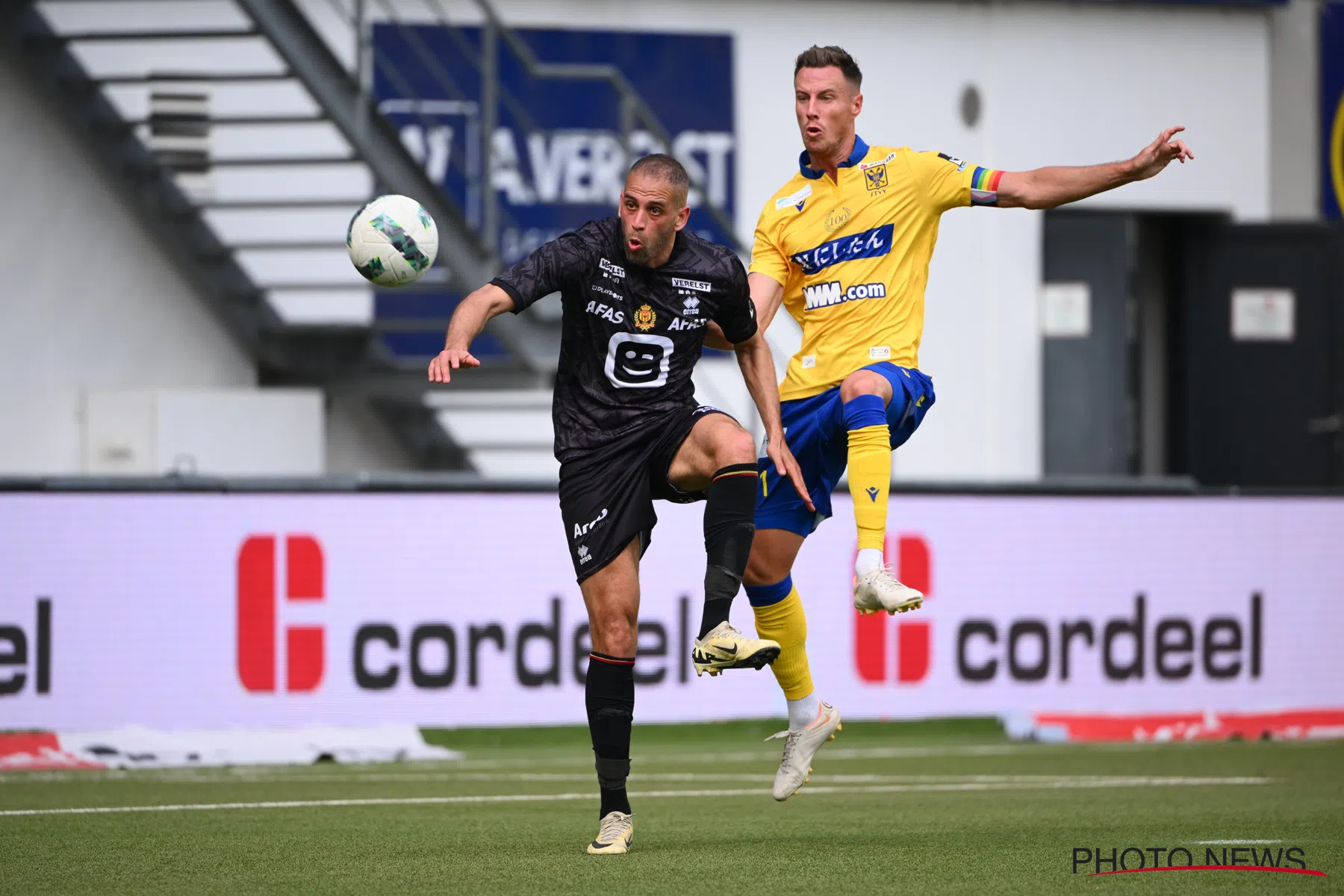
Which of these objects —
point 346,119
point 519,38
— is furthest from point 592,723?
point 519,38

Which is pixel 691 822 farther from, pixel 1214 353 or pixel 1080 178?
pixel 1214 353

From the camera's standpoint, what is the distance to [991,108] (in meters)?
15.5

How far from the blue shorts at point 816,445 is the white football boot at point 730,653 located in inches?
41.0

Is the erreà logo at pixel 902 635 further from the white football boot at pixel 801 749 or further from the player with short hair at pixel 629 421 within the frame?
the player with short hair at pixel 629 421

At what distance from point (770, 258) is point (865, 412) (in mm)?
838

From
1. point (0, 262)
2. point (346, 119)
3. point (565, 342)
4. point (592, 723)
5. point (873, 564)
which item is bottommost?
point (592, 723)

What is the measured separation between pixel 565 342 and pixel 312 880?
1938 mm

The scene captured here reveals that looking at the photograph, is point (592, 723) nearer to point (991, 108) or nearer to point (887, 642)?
point (887, 642)

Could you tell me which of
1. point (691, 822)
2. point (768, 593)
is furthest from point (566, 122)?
point (691, 822)

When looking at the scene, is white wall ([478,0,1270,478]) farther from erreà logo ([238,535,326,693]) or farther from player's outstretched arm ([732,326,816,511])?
player's outstretched arm ([732,326,816,511])

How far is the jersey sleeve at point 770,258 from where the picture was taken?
22.3 feet

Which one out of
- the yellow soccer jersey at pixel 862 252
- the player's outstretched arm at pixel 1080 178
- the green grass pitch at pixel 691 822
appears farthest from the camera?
the yellow soccer jersey at pixel 862 252

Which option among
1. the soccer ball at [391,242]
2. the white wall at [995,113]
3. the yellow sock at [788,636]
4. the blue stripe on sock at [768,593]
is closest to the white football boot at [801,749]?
the yellow sock at [788,636]

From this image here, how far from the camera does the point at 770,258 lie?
683cm
